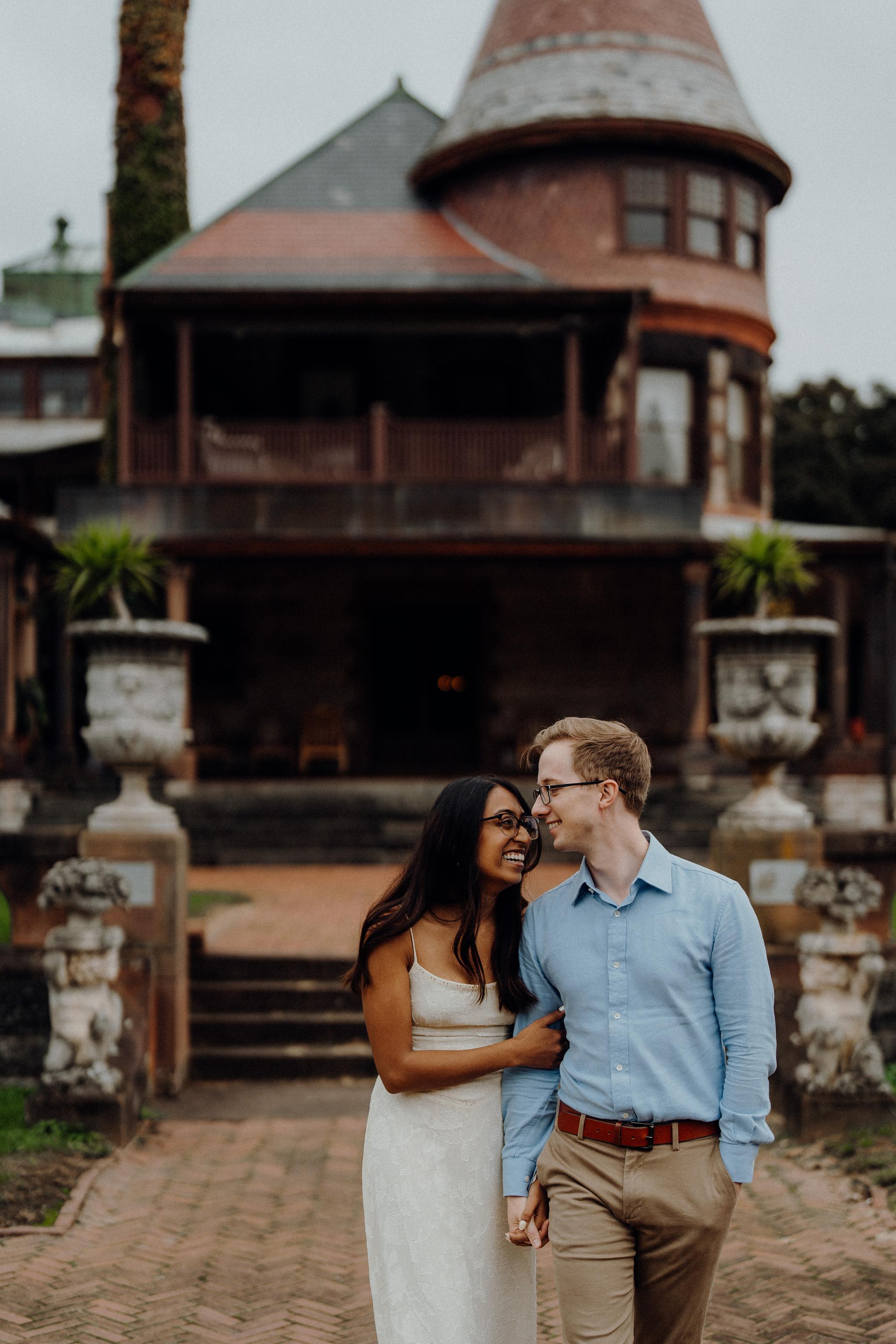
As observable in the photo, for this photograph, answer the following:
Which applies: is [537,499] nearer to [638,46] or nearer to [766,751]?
[638,46]

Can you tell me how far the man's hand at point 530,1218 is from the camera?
282 cm

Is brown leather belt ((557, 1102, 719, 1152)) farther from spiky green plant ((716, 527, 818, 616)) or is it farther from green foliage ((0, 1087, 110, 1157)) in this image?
spiky green plant ((716, 527, 818, 616))

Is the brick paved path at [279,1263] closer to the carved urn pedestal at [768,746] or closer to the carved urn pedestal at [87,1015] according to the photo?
the carved urn pedestal at [87,1015]

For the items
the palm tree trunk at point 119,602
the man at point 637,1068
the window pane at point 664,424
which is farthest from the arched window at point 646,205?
the man at point 637,1068

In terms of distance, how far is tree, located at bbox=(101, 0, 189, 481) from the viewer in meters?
17.4

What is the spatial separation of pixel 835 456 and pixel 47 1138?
99.2ft

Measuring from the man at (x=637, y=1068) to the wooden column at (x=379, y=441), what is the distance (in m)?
13.7

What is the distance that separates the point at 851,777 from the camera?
17.5 m

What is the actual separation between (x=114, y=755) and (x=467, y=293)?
10676 mm

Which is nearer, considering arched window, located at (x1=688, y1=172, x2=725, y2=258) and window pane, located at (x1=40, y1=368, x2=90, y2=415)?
arched window, located at (x1=688, y1=172, x2=725, y2=258)

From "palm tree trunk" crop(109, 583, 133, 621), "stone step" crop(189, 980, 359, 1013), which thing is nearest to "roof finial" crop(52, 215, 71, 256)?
"palm tree trunk" crop(109, 583, 133, 621)

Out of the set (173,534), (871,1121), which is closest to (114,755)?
(871,1121)

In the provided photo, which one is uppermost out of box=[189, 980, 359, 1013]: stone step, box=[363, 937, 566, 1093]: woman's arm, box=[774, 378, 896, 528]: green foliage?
box=[774, 378, 896, 528]: green foliage

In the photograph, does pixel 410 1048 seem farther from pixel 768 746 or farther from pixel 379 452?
A: pixel 379 452
